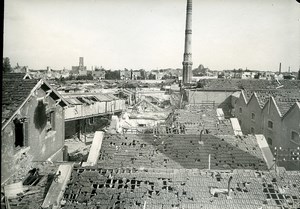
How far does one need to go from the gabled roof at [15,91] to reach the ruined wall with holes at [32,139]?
424 millimetres

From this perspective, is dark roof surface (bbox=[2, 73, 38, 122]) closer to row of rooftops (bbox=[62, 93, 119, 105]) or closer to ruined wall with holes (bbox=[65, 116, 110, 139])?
row of rooftops (bbox=[62, 93, 119, 105])

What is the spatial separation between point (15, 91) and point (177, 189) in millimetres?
9374

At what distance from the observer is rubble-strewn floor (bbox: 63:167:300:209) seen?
32.0 feet

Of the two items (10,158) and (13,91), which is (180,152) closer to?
(10,158)

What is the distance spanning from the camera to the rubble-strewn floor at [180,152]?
1534cm

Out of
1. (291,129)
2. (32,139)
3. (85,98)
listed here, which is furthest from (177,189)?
(85,98)

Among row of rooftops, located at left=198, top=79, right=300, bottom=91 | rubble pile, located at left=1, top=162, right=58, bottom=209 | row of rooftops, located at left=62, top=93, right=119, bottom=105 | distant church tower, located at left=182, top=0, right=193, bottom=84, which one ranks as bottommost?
rubble pile, located at left=1, top=162, right=58, bottom=209

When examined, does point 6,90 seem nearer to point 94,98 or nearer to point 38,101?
point 38,101

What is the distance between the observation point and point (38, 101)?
15.9 metres

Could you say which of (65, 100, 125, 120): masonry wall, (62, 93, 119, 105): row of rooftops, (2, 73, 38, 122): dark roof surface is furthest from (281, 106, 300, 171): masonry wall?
(62, 93, 119, 105): row of rooftops

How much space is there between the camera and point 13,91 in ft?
45.8

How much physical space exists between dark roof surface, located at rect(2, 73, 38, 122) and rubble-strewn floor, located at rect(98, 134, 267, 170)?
512 centimetres

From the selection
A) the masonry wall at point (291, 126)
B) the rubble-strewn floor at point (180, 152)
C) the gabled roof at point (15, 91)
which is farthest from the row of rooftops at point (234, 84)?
the gabled roof at point (15, 91)

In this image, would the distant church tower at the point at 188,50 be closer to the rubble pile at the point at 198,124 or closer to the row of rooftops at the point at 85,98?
the row of rooftops at the point at 85,98
